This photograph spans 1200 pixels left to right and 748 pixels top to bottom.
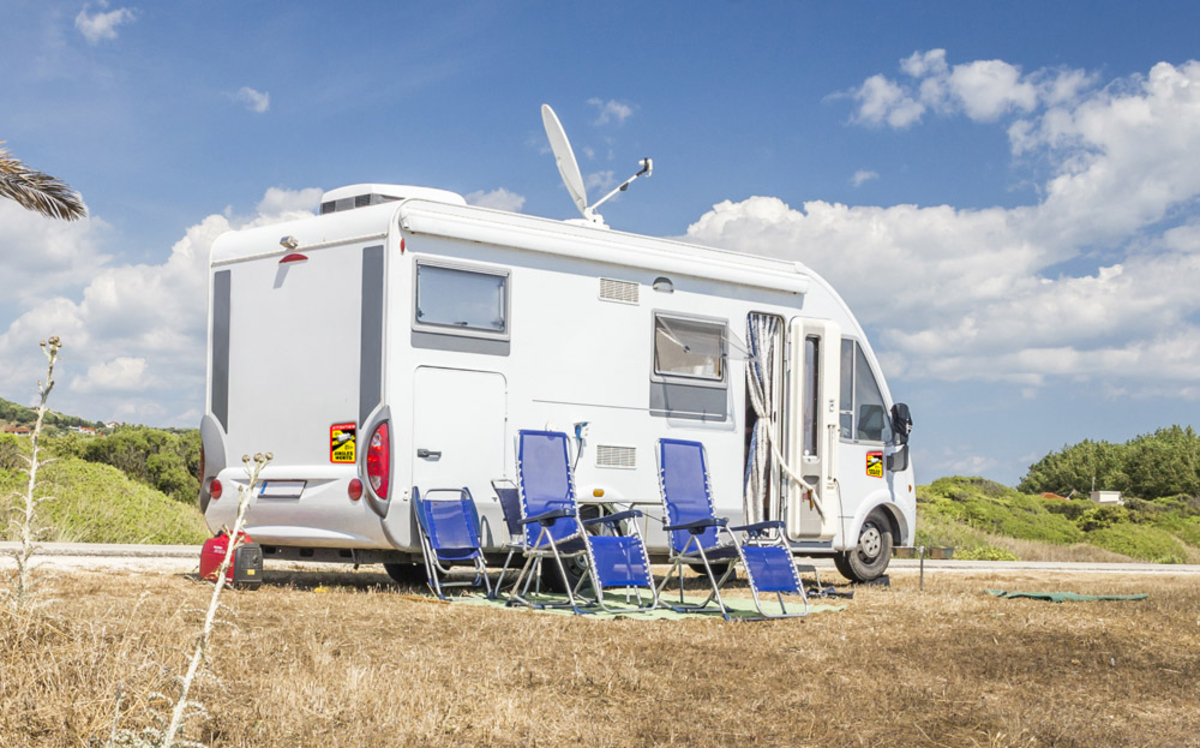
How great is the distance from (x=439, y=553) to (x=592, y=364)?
6.25ft

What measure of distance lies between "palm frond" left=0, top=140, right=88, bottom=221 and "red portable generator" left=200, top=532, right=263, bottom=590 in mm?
8183

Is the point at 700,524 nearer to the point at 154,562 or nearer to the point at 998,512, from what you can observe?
the point at 154,562

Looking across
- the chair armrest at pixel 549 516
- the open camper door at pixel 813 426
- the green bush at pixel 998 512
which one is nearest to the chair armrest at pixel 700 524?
the chair armrest at pixel 549 516

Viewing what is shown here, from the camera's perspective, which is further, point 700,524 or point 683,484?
point 683,484

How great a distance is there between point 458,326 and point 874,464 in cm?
459

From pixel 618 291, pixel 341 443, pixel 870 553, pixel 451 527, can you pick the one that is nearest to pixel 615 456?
pixel 618 291

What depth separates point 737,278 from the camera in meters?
10.3

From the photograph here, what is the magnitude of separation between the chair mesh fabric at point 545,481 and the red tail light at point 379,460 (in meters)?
0.92

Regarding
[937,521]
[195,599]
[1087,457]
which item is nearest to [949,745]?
[195,599]

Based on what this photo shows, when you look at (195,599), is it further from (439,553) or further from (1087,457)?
(1087,457)

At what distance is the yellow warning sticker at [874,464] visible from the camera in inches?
446

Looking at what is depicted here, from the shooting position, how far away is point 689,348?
1004cm

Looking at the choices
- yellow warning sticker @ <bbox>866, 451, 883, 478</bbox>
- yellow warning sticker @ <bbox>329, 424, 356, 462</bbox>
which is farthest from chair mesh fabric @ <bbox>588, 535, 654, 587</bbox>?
yellow warning sticker @ <bbox>866, 451, 883, 478</bbox>

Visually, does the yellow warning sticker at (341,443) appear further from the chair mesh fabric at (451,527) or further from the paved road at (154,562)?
the paved road at (154,562)
